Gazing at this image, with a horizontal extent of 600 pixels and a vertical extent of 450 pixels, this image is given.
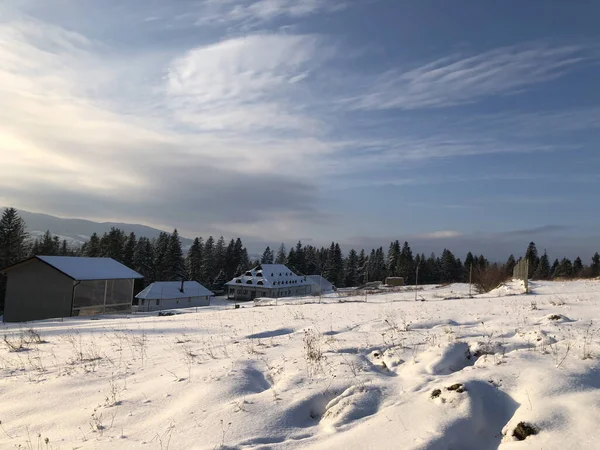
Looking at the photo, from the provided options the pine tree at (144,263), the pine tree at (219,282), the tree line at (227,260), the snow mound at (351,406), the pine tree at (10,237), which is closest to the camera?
the snow mound at (351,406)

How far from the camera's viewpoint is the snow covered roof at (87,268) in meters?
28.8

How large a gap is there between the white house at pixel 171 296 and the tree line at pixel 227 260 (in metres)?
18.8

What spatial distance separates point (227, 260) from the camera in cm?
9300

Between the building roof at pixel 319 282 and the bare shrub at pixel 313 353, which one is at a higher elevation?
the bare shrub at pixel 313 353

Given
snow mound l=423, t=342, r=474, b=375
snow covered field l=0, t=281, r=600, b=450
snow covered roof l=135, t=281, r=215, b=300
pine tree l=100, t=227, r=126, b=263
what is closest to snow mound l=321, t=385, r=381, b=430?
snow covered field l=0, t=281, r=600, b=450

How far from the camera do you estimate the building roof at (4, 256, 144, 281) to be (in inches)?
1134

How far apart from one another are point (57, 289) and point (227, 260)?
6439 centimetres

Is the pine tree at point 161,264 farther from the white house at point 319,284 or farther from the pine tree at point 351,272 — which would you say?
the pine tree at point 351,272

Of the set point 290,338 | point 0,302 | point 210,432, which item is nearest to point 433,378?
point 210,432

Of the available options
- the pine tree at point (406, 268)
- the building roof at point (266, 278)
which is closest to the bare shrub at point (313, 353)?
the building roof at point (266, 278)

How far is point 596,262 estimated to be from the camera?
86.1 metres

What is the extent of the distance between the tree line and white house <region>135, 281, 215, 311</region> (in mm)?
18829

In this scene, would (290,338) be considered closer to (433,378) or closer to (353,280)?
(433,378)

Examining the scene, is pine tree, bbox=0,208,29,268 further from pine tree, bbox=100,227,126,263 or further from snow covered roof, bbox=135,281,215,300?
pine tree, bbox=100,227,126,263
